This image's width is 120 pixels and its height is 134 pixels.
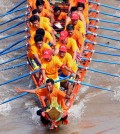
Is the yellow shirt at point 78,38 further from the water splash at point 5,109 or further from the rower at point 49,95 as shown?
the water splash at point 5,109

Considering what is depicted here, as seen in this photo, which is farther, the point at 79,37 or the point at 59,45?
the point at 79,37

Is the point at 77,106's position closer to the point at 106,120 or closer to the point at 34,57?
the point at 106,120

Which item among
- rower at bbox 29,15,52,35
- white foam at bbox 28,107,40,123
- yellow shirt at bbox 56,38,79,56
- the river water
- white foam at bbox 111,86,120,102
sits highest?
rower at bbox 29,15,52,35

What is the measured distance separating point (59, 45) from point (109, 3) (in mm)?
4515

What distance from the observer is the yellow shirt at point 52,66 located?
8.30 m

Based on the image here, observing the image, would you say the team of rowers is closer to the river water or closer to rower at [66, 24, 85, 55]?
rower at [66, 24, 85, 55]

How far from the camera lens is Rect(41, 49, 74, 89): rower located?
826 cm

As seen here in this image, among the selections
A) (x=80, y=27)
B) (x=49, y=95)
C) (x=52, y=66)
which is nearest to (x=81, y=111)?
(x=52, y=66)

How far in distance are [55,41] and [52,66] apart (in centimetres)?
115

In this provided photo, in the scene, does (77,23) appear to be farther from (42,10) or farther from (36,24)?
(36,24)

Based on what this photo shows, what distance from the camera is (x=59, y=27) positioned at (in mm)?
10031

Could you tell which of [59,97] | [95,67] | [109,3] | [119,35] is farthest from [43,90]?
[109,3]

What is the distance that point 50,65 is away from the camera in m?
8.34

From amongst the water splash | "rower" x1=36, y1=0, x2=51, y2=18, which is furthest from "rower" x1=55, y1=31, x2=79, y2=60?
the water splash
